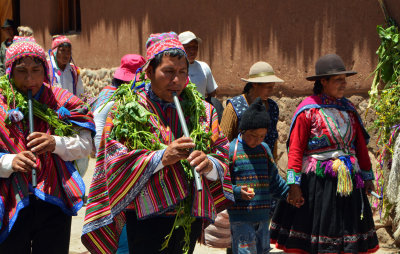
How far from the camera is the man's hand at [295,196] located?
4785 mm

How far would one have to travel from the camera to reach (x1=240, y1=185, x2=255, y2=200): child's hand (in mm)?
4227

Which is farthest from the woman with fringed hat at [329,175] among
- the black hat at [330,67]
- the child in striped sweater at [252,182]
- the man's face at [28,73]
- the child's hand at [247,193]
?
the man's face at [28,73]

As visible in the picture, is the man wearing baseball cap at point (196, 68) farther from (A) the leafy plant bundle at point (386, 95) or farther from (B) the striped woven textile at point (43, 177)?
(B) the striped woven textile at point (43, 177)

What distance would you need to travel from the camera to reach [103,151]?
10.5 feet

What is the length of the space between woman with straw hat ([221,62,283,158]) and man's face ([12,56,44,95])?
1976 mm

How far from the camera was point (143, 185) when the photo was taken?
3027 millimetres

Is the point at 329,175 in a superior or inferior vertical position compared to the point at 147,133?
inferior

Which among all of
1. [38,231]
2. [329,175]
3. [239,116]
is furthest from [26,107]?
[329,175]

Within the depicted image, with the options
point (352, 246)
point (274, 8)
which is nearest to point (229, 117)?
point (352, 246)

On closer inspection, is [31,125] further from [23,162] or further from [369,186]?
[369,186]

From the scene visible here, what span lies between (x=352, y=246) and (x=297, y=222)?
1.52ft

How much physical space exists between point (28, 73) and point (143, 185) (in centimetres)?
107

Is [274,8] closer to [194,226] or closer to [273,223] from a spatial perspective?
[273,223]

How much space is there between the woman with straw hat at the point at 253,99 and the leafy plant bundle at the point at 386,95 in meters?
1.07
